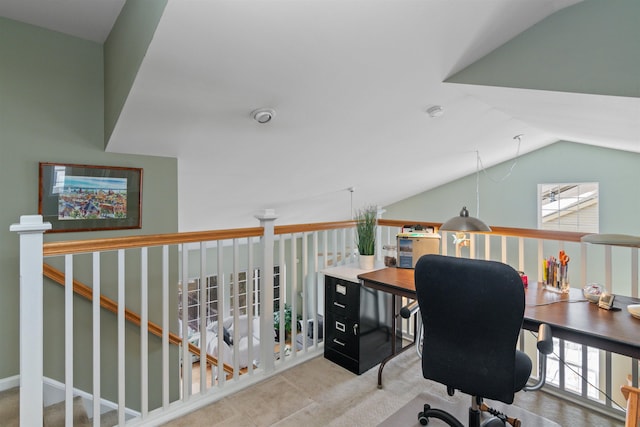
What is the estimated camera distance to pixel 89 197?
2588mm

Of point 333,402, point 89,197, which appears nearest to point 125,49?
point 89,197

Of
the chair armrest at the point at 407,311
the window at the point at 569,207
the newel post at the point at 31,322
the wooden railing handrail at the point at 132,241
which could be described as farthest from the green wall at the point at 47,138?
the window at the point at 569,207

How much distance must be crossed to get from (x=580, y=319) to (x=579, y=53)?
1.61 meters

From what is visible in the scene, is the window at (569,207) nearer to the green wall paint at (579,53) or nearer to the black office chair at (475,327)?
the green wall paint at (579,53)

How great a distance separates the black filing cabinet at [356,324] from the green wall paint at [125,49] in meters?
1.95

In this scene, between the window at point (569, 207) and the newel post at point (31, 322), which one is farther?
the window at point (569, 207)

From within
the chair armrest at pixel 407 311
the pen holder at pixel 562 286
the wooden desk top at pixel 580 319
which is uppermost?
the pen holder at pixel 562 286

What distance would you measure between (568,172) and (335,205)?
13.0 ft

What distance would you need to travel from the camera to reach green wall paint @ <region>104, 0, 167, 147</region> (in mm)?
1761

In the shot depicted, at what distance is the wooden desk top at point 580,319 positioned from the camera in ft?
4.39

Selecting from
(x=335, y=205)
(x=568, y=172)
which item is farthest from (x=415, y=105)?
(x=568, y=172)

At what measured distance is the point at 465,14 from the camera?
197 centimetres

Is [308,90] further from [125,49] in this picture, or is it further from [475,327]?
[475,327]

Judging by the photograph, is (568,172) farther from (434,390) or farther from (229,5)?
(229,5)
